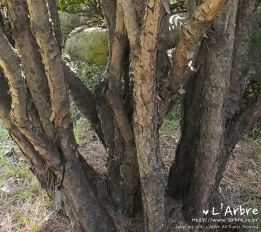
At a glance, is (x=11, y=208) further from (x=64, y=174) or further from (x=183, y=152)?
(x=183, y=152)

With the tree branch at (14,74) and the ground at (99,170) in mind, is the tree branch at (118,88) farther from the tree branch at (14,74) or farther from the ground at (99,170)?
the ground at (99,170)

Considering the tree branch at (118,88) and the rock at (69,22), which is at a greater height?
the rock at (69,22)

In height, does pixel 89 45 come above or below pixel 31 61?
below

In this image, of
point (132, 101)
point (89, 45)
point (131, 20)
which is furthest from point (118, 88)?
point (89, 45)

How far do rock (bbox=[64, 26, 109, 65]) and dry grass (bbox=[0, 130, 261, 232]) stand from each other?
154 centimetres

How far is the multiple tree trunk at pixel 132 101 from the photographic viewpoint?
1.14 metres

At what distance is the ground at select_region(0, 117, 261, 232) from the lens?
177 cm

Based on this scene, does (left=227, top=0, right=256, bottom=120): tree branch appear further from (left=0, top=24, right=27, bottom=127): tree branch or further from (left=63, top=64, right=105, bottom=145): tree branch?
(left=0, top=24, right=27, bottom=127): tree branch

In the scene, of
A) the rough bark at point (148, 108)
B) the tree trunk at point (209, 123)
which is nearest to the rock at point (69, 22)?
the tree trunk at point (209, 123)

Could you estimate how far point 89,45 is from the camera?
4000 mm

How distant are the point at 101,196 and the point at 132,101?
1.70 feet

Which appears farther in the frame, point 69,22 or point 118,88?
point 69,22

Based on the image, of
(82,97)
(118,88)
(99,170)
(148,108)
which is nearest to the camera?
(148,108)

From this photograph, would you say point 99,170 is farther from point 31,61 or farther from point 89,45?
point 89,45
